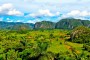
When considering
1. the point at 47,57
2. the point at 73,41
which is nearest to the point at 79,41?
the point at 73,41

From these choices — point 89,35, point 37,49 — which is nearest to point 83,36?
point 89,35

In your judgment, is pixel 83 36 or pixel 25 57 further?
pixel 83 36

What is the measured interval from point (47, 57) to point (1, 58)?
13.0 meters

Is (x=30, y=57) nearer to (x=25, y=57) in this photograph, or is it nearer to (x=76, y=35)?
(x=25, y=57)

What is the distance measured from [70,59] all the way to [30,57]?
A: 8771 mm

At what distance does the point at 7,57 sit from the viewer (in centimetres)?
6041

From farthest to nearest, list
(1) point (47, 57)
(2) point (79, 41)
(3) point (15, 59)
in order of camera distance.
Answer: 1. (2) point (79, 41)
2. (3) point (15, 59)
3. (1) point (47, 57)

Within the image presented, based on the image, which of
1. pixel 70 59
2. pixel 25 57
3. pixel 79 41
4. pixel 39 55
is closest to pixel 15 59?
pixel 25 57

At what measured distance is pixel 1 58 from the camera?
199 ft

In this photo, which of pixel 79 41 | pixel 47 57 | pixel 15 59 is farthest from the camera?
pixel 79 41

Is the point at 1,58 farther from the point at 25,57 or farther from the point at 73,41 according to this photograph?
the point at 73,41

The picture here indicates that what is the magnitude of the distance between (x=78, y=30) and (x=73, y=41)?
6115 mm

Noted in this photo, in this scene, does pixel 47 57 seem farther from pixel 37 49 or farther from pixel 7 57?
pixel 7 57

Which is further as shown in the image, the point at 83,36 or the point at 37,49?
the point at 83,36
